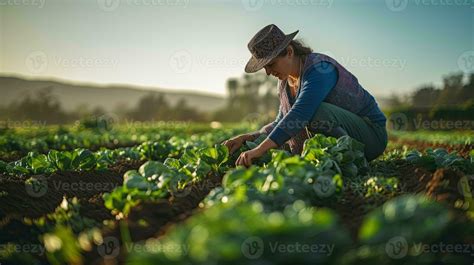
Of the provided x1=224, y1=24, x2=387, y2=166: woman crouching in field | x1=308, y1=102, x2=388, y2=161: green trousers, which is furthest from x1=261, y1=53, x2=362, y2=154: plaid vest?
x1=308, y1=102, x2=388, y2=161: green trousers

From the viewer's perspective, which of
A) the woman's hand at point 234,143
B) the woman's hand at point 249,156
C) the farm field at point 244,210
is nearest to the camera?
the farm field at point 244,210

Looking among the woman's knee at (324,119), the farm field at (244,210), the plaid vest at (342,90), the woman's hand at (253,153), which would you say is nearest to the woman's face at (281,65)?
the plaid vest at (342,90)

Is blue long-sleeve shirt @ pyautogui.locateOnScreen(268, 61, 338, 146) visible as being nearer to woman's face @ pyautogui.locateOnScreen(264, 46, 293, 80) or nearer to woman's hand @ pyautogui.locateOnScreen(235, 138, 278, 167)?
woman's hand @ pyautogui.locateOnScreen(235, 138, 278, 167)

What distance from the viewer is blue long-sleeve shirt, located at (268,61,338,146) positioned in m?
3.59

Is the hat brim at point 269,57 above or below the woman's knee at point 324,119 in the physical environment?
above

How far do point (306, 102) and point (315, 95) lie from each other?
0.10 metres

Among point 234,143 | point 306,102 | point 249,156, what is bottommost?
point 234,143

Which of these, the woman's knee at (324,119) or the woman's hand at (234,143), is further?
the woman's hand at (234,143)

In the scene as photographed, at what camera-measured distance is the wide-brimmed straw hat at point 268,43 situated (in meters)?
4.00

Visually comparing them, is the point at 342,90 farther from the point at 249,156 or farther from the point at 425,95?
the point at 425,95

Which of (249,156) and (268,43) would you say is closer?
(249,156)

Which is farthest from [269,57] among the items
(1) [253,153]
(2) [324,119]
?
(1) [253,153]

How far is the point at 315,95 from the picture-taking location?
3779 millimetres

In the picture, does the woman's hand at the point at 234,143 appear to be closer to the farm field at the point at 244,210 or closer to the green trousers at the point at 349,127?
the farm field at the point at 244,210
